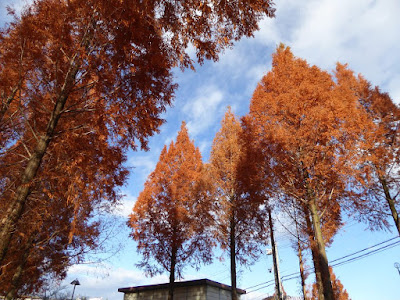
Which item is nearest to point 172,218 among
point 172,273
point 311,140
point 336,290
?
point 172,273

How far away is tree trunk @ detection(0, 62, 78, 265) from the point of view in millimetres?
3572

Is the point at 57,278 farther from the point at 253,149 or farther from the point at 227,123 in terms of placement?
the point at 227,123

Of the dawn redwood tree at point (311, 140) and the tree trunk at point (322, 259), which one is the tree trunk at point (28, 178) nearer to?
the dawn redwood tree at point (311, 140)

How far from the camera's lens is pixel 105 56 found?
4.91 meters

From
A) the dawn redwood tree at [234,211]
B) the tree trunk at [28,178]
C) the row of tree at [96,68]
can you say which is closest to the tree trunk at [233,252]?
the dawn redwood tree at [234,211]

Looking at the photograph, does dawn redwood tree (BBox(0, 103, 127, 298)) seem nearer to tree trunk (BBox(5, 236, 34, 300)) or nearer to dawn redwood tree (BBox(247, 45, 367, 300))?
tree trunk (BBox(5, 236, 34, 300))

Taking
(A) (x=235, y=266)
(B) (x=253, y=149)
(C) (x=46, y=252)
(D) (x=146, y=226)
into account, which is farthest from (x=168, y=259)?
(B) (x=253, y=149)

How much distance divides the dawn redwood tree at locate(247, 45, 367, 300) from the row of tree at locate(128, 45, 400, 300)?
35 mm

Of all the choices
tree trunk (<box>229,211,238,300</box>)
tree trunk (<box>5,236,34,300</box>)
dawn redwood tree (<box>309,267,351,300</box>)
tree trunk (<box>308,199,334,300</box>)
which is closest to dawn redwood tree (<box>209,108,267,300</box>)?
tree trunk (<box>229,211,238,300</box>)

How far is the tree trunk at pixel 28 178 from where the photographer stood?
11.7 ft

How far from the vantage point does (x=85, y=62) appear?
15.8ft

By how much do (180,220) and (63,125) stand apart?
385 inches

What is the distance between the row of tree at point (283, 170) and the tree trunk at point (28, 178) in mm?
6958

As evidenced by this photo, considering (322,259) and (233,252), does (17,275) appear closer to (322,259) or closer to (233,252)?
(233,252)
